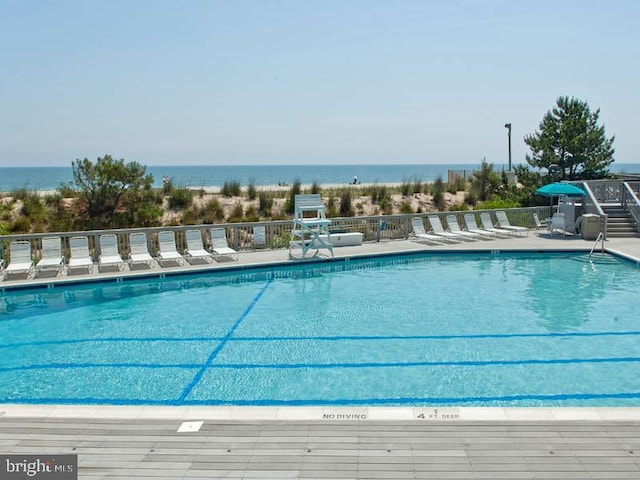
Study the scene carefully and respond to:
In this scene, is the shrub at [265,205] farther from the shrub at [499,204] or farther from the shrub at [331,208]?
the shrub at [499,204]

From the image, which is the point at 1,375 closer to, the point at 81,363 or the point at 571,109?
the point at 81,363

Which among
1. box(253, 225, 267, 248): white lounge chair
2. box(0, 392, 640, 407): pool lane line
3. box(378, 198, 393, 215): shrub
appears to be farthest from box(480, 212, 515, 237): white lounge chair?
box(0, 392, 640, 407): pool lane line

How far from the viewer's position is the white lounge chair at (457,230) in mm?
15660

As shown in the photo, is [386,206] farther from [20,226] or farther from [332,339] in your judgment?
[332,339]

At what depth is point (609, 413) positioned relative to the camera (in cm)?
453

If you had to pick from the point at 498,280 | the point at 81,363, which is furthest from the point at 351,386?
the point at 498,280

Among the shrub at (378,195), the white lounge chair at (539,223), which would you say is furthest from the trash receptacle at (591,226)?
the shrub at (378,195)

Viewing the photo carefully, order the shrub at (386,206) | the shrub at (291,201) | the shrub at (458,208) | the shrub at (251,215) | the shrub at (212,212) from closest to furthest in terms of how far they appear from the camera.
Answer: the shrub at (251,215)
the shrub at (212,212)
the shrub at (291,201)
the shrub at (458,208)
the shrub at (386,206)

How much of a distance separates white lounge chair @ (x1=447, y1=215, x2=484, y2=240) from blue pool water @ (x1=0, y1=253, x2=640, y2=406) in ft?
10.6

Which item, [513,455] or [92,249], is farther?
[92,249]

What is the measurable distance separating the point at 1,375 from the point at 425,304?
6237 mm

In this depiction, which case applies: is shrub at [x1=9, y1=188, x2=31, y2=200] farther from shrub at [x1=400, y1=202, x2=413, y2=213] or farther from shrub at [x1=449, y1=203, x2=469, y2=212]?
shrub at [x1=449, y1=203, x2=469, y2=212]

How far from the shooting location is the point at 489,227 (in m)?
16.6

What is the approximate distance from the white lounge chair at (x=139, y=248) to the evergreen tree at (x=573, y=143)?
15326 millimetres
